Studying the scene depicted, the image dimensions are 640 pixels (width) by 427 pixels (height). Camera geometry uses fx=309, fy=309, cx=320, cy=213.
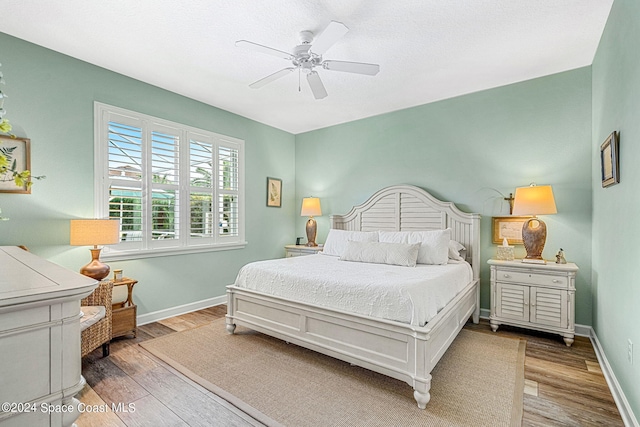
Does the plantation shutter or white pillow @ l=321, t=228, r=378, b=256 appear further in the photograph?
the plantation shutter

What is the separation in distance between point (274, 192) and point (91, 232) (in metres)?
2.93

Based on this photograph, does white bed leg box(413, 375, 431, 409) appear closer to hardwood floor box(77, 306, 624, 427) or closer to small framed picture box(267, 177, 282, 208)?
hardwood floor box(77, 306, 624, 427)

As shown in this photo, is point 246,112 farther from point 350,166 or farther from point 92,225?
point 92,225

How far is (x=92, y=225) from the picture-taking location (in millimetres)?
2879

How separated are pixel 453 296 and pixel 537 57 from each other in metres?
2.52

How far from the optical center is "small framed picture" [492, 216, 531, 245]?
3.63 meters

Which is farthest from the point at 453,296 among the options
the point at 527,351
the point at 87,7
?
the point at 87,7

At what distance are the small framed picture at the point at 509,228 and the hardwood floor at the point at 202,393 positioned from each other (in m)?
1.17

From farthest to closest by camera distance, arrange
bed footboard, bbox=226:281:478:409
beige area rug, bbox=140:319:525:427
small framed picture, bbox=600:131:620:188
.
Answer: small framed picture, bbox=600:131:620:188
bed footboard, bbox=226:281:478:409
beige area rug, bbox=140:319:525:427

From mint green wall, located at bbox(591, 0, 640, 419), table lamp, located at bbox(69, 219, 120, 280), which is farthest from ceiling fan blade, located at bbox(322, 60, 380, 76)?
table lamp, located at bbox(69, 219, 120, 280)

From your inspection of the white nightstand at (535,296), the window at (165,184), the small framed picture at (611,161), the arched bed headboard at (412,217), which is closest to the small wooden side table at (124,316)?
the window at (165,184)

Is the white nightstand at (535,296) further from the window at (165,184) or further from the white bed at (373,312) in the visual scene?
the window at (165,184)

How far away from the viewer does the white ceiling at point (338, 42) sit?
7.81ft

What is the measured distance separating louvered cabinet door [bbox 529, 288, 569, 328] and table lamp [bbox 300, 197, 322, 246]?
3.11m
